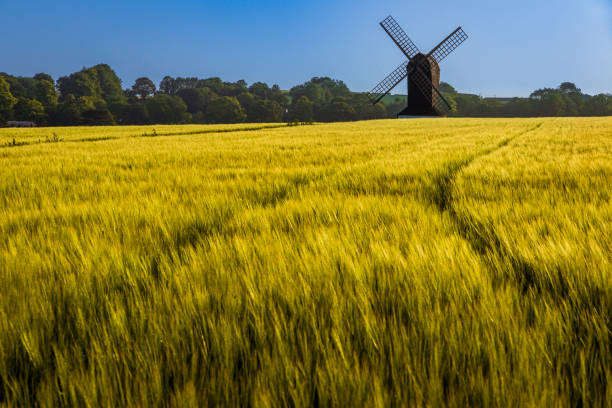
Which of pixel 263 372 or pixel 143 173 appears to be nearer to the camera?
pixel 263 372

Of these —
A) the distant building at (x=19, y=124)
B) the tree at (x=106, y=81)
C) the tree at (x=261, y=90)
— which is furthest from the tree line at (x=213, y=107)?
the tree at (x=106, y=81)

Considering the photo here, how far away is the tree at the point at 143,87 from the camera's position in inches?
5083

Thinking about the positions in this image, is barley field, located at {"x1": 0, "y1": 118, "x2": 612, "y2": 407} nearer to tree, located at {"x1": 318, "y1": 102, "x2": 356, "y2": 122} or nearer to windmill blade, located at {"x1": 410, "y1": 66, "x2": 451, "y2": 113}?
windmill blade, located at {"x1": 410, "y1": 66, "x2": 451, "y2": 113}

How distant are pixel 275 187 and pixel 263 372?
2595mm

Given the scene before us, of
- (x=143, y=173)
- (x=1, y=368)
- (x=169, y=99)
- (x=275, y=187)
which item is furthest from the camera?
(x=169, y=99)

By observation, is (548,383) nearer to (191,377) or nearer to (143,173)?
(191,377)

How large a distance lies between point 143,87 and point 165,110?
59712 millimetres

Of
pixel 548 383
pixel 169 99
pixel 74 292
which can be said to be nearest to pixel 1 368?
pixel 74 292

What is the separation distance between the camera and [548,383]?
2.15 feet

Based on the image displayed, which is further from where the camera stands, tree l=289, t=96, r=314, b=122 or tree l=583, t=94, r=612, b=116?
tree l=583, t=94, r=612, b=116

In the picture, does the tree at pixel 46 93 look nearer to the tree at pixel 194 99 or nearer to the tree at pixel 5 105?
the tree at pixel 5 105

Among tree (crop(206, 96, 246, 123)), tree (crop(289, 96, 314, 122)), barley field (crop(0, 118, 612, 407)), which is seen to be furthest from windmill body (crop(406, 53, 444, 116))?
tree (crop(206, 96, 246, 123))

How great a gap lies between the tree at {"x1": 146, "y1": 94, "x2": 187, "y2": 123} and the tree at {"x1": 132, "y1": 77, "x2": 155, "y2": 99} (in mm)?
52427

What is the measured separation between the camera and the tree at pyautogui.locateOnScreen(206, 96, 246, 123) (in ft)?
273
